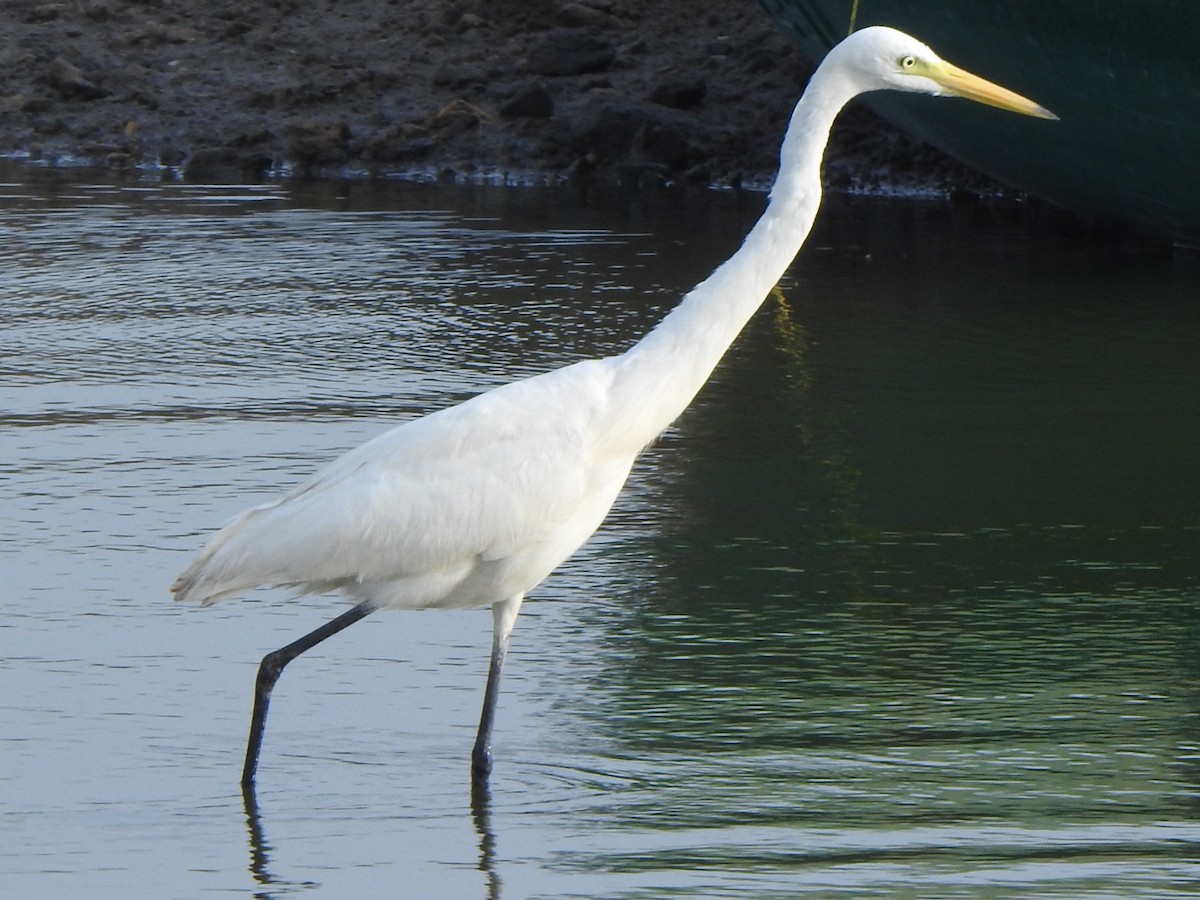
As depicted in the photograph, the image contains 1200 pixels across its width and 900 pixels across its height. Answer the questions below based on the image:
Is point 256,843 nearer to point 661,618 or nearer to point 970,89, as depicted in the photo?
point 661,618

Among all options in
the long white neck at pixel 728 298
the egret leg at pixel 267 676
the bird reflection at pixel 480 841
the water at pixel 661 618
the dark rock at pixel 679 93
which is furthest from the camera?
the dark rock at pixel 679 93

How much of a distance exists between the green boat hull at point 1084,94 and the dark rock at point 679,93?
277 centimetres

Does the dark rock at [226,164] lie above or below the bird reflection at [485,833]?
above

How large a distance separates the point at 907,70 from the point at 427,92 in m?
8.81

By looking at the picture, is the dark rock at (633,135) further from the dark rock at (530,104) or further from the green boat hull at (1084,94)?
the green boat hull at (1084,94)

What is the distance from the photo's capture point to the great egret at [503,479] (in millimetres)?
3883

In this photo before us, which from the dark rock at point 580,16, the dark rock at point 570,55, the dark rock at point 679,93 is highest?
the dark rock at point 580,16

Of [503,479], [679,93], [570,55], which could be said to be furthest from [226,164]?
[503,479]

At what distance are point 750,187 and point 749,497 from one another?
596 centimetres

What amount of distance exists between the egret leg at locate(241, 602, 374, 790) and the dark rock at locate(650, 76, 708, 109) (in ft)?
27.8

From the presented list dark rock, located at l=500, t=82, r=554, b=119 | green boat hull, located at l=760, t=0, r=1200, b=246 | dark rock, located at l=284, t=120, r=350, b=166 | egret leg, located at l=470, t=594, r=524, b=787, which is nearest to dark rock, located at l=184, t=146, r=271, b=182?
dark rock, located at l=284, t=120, r=350, b=166

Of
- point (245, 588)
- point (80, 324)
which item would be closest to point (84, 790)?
point (245, 588)

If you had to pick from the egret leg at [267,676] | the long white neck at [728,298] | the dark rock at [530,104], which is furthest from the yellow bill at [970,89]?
the dark rock at [530,104]

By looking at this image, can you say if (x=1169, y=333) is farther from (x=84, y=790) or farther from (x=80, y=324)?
(x=84, y=790)
